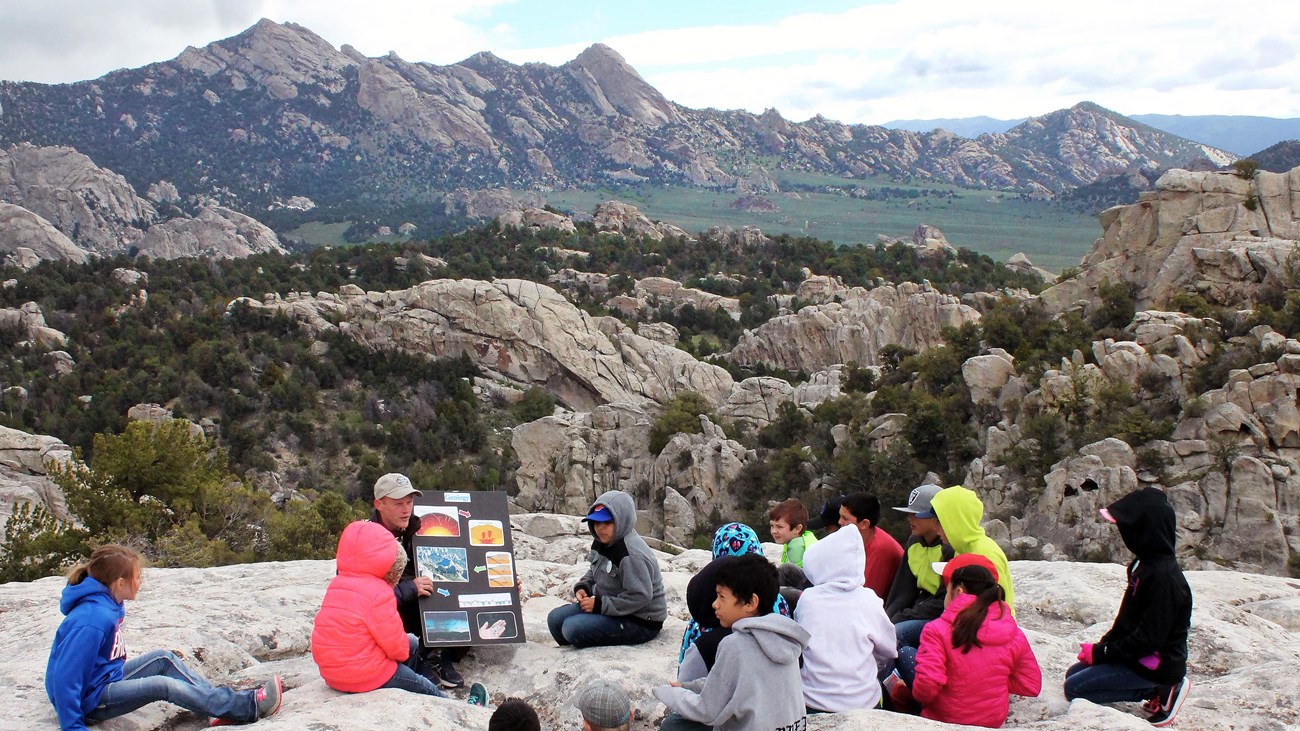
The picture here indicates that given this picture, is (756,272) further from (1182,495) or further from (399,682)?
(399,682)

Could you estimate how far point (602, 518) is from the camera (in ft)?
22.0

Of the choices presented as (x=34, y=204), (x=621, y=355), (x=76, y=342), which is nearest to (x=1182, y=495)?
(x=621, y=355)

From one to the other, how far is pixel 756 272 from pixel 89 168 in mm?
96526

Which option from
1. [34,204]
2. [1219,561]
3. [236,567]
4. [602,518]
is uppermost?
[34,204]

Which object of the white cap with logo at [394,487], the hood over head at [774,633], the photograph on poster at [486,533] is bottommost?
the photograph on poster at [486,533]

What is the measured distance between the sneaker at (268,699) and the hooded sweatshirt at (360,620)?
0.94 ft

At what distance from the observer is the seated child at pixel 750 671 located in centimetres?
478

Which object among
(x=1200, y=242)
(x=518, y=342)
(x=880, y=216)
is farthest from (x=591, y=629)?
(x=880, y=216)

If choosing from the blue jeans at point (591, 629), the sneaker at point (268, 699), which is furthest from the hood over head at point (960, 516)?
the sneaker at point (268, 699)

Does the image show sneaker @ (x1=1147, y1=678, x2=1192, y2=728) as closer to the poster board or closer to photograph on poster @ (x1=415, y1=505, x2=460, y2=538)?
the poster board

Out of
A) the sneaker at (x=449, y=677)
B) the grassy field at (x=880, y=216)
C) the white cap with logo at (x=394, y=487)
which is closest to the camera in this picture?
the white cap with logo at (x=394, y=487)

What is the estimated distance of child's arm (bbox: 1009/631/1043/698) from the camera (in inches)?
224

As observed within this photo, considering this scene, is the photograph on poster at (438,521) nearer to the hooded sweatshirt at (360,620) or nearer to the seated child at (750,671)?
the hooded sweatshirt at (360,620)

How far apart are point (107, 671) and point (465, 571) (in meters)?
2.35
